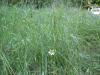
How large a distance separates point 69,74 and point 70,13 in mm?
1185

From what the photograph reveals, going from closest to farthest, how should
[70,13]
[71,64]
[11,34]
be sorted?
[71,64], [11,34], [70,13]

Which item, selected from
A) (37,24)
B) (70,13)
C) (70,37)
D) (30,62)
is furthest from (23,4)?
(30,62)

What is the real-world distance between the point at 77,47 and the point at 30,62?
20.6 inches

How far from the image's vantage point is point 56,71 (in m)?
2.10

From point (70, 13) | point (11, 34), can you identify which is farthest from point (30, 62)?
point (70, 13)

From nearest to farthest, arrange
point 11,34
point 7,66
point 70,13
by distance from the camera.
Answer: point 7,66
point 11,34
point 70,13

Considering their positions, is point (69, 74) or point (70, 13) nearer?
point (69, 74)

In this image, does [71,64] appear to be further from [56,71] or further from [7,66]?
[7,66]

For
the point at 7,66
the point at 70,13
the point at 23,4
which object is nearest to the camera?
the point at 7,66

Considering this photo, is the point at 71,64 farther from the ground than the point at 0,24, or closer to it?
closer to it

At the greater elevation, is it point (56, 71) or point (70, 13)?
point (70, 13)

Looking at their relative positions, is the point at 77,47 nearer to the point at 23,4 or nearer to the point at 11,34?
the point at 11,34

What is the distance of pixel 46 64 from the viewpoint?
2.09 m

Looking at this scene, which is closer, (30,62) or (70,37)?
(30,62)
